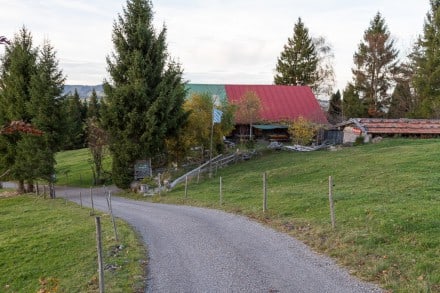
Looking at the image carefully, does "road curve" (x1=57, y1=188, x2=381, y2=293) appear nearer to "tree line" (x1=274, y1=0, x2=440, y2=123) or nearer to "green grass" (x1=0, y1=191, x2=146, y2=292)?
"green grass" (x1=0, y1=191, x2=146, y2=292)

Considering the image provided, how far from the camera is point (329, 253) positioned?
10.1 m

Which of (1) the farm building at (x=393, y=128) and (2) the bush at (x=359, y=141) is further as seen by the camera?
(2) the bush at (x=359, y=141)

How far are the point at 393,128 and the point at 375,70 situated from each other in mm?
18584

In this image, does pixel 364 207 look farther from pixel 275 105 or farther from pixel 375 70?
pixel 375 70

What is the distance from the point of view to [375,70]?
5375cm

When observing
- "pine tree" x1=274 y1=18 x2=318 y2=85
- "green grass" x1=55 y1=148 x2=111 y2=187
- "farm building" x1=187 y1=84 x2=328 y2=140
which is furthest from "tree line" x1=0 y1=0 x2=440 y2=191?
"pine tree" x1=274 y1=18 x2=318 y2=85

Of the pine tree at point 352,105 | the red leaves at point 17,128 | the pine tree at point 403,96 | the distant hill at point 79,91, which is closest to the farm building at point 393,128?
the pine tree at point 352,105

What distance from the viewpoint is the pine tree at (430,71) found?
150 ft

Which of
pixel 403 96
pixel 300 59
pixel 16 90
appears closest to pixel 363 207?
pixel 16 90

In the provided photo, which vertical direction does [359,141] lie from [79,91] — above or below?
below

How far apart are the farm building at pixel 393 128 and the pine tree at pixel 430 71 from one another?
733cm

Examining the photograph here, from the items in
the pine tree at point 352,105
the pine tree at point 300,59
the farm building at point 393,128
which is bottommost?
the farm building at point 393,128

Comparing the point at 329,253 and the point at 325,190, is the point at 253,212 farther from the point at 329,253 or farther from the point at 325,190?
the point at 329,253

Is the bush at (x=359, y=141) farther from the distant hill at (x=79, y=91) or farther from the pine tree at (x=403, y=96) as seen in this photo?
the distant hill at (x=79, y=91)
